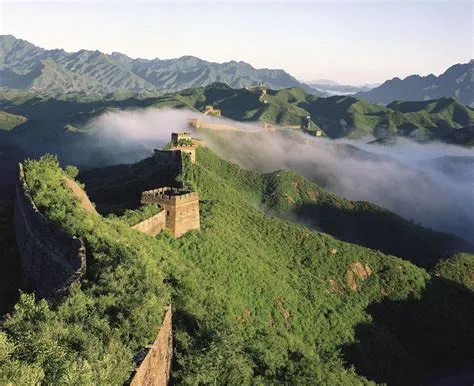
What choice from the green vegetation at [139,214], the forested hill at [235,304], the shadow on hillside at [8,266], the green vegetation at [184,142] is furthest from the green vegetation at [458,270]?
the shadow on hillside at [8,266]

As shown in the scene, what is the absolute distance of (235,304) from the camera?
119 feet

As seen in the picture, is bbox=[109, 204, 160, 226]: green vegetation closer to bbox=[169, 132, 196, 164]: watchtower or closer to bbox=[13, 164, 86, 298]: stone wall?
A: bbox=[13, 164, 86, 298]: stone wall

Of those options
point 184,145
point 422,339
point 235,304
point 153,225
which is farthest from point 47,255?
point 184,145

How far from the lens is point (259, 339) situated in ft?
107

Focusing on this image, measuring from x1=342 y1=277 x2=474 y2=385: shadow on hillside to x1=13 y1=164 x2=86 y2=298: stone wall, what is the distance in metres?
27.2

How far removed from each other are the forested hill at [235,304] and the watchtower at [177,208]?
1090 mm

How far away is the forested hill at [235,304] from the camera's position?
17177mm

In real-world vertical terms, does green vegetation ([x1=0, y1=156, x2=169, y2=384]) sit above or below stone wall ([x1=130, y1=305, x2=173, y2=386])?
above

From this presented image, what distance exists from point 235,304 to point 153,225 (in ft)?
27.3

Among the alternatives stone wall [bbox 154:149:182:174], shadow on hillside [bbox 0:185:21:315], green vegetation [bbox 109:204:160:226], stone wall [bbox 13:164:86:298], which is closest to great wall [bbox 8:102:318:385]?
stone wall [bbox 13:164:86:298]

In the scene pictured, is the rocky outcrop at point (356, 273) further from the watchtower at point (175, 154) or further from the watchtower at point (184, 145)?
the watchtower at point (184, 145)

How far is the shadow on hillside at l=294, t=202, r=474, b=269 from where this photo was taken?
8706cm

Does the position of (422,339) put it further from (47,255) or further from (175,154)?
(47,255)

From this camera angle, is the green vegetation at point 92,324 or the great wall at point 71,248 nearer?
the green vegetation at point 92,324
